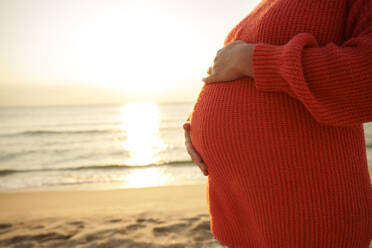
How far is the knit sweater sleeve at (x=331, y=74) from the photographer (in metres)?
0.70

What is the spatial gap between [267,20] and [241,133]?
0.39m

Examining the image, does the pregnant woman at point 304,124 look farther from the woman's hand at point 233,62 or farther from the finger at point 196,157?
the finger at point 196,157

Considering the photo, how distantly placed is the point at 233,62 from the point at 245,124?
217mm

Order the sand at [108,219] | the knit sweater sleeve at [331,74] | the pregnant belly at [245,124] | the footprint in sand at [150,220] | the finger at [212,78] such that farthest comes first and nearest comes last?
the footprint in sand at [150,220]
the sand at [108,219]
the finger at [212,78]
the pregnant belly at [245,124]
the knit sweater sleeve at [331,74]

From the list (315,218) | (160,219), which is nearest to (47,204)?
(160,219)

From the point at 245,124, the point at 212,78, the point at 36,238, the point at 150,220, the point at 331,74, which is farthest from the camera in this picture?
the point at 150,220

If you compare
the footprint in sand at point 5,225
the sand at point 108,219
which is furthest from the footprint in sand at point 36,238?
the footprint in sand at point 5,225

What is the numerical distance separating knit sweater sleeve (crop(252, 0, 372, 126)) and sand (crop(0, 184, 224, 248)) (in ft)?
6.81

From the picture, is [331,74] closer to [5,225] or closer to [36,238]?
[36,238]

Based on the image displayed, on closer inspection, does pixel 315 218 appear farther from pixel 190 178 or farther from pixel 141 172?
pixel 141 172

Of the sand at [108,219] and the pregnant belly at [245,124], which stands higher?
the pregnant belly at [245,124]

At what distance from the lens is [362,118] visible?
75 centimetres

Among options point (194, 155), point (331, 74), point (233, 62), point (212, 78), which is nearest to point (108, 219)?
point (194, 155)

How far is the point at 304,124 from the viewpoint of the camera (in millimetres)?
799
